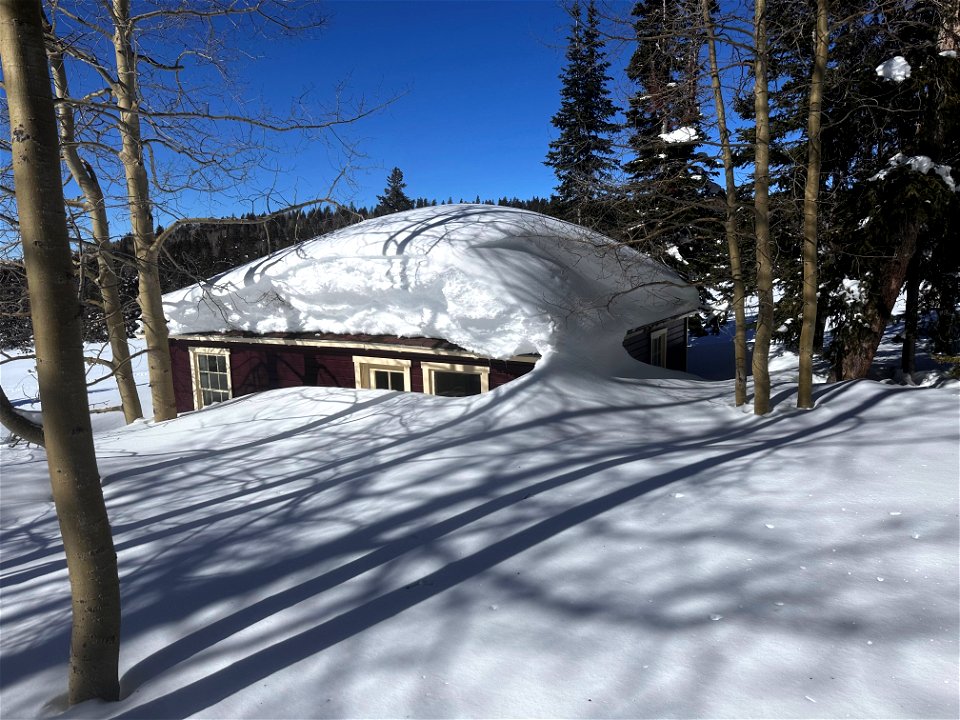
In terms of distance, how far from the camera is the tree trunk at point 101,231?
8.66m

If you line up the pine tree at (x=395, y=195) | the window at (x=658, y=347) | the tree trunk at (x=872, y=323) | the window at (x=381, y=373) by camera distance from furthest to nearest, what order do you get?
1. the pine tree at (x=395, y=195)
2. the window at (x=658, y=347)
3. the window at (x=381, y=373)
4. the tree trunk at (x=872, y=323)

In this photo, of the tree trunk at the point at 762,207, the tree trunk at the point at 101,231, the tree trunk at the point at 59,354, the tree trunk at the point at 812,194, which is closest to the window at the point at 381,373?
the tree trunk at the point at 101,231

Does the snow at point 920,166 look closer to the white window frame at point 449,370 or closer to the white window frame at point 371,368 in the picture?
the white window frame at point 449,370

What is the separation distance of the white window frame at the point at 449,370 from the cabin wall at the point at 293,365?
0.23ft

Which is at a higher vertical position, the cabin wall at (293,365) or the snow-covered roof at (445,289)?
the snow-covered roof at (445,289)

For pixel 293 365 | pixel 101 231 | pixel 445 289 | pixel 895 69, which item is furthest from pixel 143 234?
pixel 895 69

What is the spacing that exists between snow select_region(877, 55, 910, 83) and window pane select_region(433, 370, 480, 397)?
9551 mm

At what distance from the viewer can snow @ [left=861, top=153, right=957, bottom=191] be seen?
9734mm

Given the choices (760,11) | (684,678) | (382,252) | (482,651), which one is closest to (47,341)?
(482,651)

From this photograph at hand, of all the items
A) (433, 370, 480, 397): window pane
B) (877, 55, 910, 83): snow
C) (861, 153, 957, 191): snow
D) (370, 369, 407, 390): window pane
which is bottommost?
(433, 370, 480, 397): window pane

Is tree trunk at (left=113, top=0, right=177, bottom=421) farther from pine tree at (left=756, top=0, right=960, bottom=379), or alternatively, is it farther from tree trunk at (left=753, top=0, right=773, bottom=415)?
pine tree at (left=756, top=0, right=960, bottom=379)

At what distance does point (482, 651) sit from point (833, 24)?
7918 millimetres

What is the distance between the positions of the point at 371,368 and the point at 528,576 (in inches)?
323

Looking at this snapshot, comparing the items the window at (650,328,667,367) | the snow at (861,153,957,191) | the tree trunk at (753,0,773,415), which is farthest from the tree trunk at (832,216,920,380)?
the tree trunk at (753,0,773,415)
